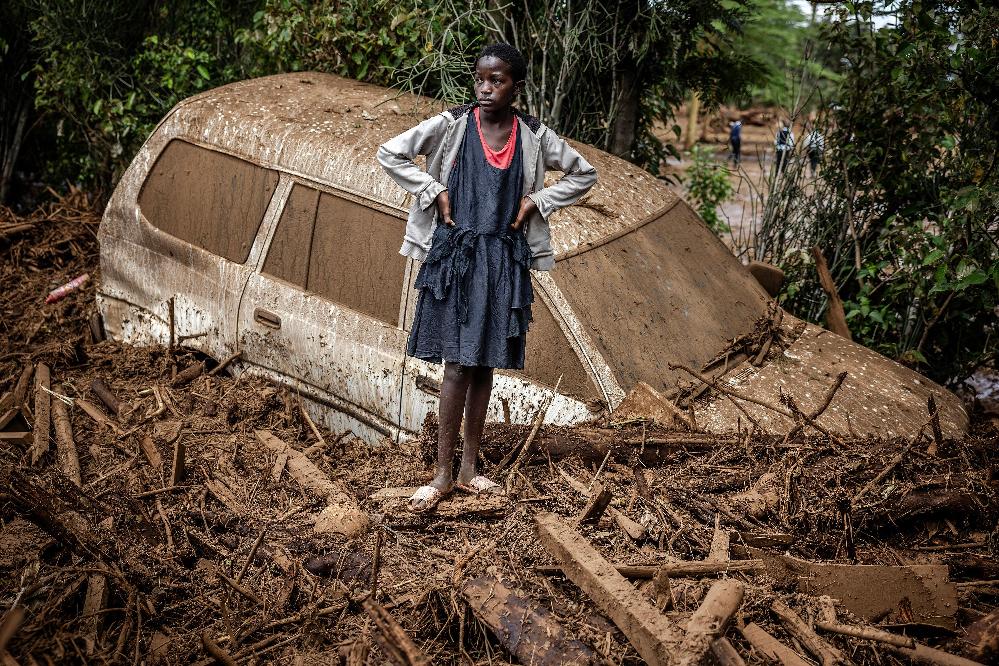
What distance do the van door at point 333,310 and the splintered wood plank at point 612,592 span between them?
157cm

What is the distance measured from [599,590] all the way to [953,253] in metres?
4.26

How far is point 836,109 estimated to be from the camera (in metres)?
7.21

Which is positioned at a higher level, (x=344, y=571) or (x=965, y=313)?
(x=965, y=313)

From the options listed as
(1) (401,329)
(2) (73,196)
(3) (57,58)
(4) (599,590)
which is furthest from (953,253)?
(3) (57,58)

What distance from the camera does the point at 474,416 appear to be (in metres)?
4.09

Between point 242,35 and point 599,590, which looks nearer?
point 599,590

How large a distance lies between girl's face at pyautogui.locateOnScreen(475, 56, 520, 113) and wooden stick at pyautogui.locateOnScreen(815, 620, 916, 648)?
2.20 meters

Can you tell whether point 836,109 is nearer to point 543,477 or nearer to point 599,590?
point 543,477

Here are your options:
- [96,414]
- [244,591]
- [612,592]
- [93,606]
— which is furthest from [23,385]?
[612,592]

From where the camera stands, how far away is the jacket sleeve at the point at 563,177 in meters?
3.84

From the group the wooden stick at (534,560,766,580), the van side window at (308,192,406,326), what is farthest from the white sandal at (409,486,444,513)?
the van side window at (308,192,406,326)

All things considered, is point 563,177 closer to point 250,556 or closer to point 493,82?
point 493,82

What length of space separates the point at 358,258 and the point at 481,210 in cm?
143

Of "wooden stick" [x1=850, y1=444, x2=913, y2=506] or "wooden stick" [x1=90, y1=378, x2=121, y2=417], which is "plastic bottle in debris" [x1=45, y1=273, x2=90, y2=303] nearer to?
"wooden stick" [x1=90, y1=378, x2=121, y2=417]
